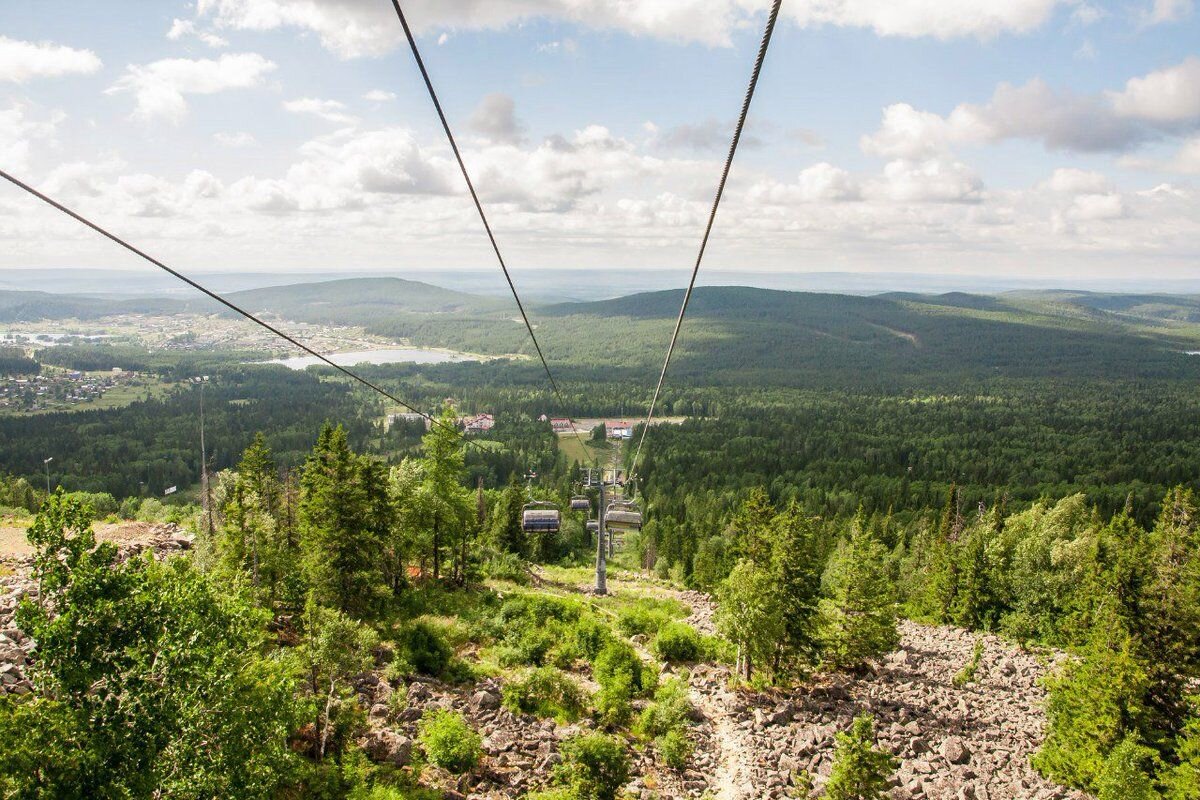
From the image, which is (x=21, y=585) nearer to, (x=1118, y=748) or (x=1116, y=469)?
(x=1118, y=748)

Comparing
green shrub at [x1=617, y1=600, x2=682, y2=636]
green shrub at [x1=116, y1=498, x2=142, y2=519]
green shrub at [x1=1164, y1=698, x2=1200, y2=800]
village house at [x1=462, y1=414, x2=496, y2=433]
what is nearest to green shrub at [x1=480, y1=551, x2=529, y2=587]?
green shrub at [x1=617, y1=600, x2=682, y2=636]

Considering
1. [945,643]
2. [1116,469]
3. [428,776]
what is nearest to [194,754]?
[428,776]

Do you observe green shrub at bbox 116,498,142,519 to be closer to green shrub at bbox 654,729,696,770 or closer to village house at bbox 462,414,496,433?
green shrub at bbox 654,729,696,770

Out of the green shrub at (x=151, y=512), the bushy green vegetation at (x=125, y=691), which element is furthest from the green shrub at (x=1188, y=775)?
the green shrub at (x=151, y=512)

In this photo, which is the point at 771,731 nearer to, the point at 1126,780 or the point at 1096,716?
the point at 1126,780

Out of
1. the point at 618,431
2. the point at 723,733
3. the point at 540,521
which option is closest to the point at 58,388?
the point at 618,431

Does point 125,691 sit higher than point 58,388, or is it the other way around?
point 125,691
